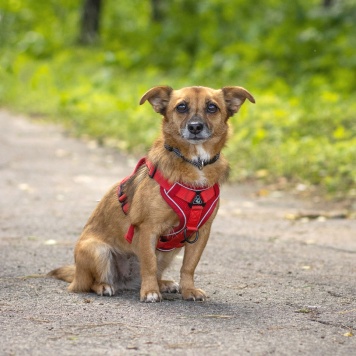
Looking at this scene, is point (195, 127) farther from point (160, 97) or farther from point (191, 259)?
point (191, 259)

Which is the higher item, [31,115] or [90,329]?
[31,115]

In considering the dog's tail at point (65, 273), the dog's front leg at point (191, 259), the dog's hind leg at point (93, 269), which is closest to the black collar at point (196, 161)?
the dog's front leg at point (191, 259)

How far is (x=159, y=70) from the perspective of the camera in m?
24.4

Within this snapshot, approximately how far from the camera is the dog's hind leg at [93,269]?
549 centimetres

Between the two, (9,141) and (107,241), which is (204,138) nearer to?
(107,241)

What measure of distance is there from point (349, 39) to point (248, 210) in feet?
38.3

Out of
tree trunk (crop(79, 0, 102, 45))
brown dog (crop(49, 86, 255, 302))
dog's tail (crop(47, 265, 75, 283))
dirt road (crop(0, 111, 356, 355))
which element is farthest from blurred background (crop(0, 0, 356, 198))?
brown dog (crop(49, 86, 255, 302))

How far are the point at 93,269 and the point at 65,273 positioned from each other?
422 mm

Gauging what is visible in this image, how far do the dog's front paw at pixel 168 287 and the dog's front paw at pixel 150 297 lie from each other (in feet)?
1.32

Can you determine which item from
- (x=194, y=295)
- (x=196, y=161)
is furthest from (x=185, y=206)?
(x=194, y=295)

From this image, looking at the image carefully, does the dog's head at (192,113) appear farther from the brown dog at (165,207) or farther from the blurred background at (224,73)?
the blurred background at (224,73)

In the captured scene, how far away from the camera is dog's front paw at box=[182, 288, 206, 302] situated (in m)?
5.36

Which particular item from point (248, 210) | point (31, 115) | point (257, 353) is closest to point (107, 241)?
point (257, 353)

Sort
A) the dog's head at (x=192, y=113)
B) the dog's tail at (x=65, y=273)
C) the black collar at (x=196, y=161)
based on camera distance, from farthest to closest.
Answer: the dog's tail at (x=65, y=273), the black collar at (x=196, y=161), the dog's head at (x=192, y=113)
